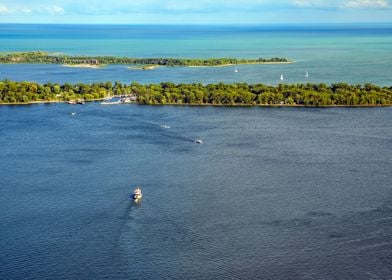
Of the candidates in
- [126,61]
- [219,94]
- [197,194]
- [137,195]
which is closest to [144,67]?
[126,61]

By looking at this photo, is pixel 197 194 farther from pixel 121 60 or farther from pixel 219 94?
pixel 121 60

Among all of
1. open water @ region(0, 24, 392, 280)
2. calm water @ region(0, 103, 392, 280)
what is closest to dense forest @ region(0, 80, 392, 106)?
open water @ region(0, 24, 392, 280)

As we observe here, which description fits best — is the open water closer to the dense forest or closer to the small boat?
the small boat

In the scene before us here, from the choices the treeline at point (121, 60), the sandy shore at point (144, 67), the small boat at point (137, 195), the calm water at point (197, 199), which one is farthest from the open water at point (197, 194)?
the treeline at point (121, 60)

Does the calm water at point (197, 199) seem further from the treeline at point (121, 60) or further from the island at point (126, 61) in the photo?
Answer: the treeline at point (121, 60)

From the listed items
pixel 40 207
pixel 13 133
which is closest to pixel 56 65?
pixel 13 133

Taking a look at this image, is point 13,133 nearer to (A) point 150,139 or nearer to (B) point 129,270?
(A) point 150,139
